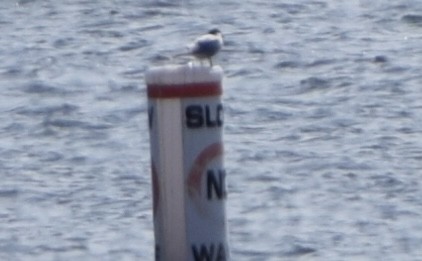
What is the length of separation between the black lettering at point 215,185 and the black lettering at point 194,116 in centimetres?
16

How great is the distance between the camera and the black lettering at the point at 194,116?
16.5 ft

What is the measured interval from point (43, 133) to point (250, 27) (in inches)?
127

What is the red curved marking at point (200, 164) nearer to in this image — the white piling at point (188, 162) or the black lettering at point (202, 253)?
the white piling at point (188, 162)

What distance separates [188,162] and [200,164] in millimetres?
39

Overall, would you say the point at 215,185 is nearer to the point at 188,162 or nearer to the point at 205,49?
the point at 188,162

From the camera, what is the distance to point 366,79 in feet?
33.3

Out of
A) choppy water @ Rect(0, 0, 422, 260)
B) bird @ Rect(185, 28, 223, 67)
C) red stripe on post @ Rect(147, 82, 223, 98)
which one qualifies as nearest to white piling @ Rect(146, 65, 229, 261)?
red stripe on post @ Rect(147, 82, 223, 98)

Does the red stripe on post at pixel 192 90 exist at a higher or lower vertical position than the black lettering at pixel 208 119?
higher

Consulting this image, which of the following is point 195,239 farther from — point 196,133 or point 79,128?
point 79,128

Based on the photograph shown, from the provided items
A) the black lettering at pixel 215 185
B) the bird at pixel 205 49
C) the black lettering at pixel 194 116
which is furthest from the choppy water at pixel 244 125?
the black lettering at pixel 194 116

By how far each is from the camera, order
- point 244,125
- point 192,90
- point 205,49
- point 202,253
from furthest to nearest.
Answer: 1. point 244,125
2. point 205,49
3. point 202,253
4. point 192,90

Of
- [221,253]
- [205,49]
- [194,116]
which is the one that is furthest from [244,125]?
[194,116]

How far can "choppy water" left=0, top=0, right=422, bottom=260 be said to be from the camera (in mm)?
6848

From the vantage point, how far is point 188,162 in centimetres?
507
